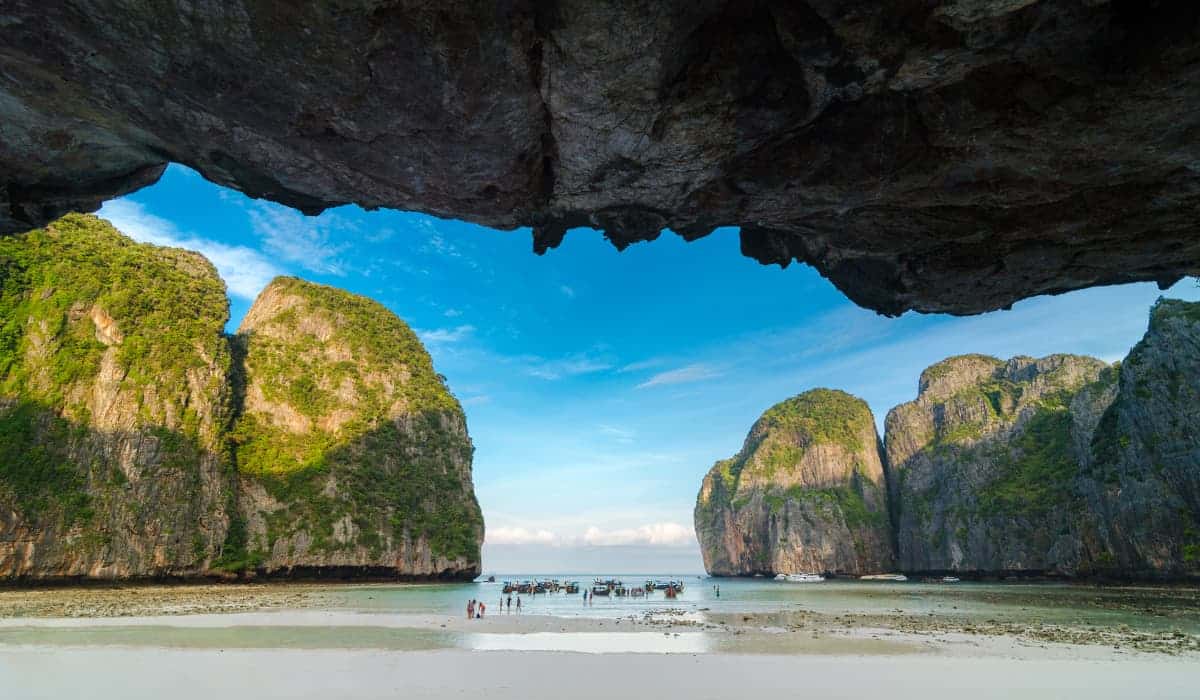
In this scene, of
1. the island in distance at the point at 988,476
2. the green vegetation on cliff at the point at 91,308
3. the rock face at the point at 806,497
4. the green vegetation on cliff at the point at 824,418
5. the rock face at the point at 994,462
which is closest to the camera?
the green vegetation on cliff at the point at 91,308

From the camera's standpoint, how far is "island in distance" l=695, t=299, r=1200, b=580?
2061 inches

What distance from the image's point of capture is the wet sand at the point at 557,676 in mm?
9422

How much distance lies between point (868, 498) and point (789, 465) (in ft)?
58.0

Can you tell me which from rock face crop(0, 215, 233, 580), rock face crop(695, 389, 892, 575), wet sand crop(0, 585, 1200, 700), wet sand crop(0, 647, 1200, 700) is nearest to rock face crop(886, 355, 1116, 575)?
rock face crop(695, 389, 892, 575)

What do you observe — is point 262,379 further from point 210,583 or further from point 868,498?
point 868,498

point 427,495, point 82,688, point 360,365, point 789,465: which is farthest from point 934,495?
point 82,688

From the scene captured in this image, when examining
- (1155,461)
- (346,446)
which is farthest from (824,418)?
(346,446)

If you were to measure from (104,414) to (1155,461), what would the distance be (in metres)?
98.3

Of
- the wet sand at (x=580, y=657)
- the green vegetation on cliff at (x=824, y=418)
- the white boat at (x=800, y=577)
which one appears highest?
the green vegetation on cliff at (x=824, y=418)

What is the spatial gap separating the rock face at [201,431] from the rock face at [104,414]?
0.47 ft

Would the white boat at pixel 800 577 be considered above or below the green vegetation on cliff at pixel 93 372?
below

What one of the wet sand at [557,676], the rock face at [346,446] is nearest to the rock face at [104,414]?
the rock face at [346,446]

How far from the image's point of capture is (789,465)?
427 feet

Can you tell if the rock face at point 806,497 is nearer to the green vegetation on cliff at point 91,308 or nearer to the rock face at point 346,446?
the rock face at point 346,446
